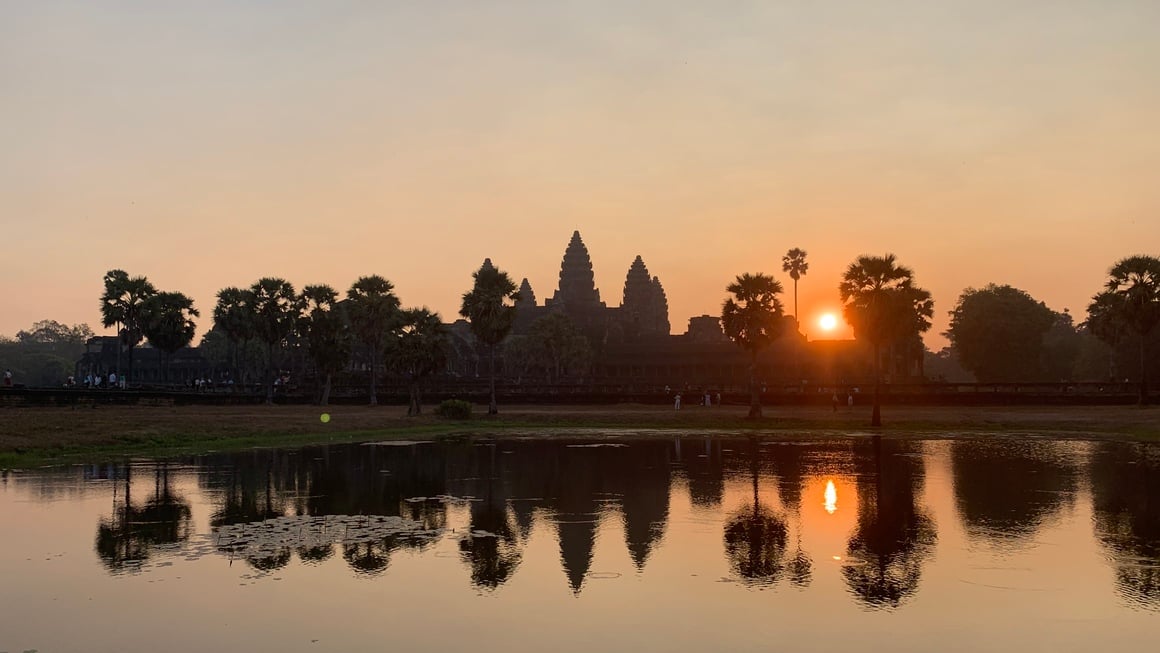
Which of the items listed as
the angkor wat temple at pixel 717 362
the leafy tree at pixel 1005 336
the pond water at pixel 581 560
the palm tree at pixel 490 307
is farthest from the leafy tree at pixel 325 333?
the leafy tree at pixel 1005 336

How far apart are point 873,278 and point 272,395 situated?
170 ft

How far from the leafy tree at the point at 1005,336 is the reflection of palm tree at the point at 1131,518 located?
3565 inches

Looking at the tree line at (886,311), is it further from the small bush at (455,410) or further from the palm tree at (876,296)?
the small bush at (455,410)

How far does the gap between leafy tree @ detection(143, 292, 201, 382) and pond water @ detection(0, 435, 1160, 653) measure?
68.2 m

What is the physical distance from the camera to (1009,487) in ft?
81.6

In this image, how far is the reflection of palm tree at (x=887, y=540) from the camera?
44.5 feet

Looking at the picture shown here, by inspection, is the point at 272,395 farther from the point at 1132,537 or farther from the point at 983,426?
the point at 1132,537

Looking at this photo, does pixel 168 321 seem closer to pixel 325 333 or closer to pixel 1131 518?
pixel 325 333

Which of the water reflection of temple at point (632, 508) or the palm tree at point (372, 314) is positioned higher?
the palm tree at point (372, 314)

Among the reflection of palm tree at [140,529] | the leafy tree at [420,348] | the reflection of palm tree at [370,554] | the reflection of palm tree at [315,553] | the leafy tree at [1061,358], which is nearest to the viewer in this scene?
the reflection of palm tree at [370,554]

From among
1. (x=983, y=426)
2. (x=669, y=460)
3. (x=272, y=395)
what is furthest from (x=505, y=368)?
(x=669, y=460)

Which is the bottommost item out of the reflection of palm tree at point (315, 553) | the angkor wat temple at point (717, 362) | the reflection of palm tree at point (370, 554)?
the reflection of palm tree at point (370, 554)

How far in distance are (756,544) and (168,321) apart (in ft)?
290

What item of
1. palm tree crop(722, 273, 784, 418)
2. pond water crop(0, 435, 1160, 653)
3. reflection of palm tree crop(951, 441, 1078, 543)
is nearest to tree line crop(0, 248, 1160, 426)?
palm tree crop(722, 273, 784, 418)
